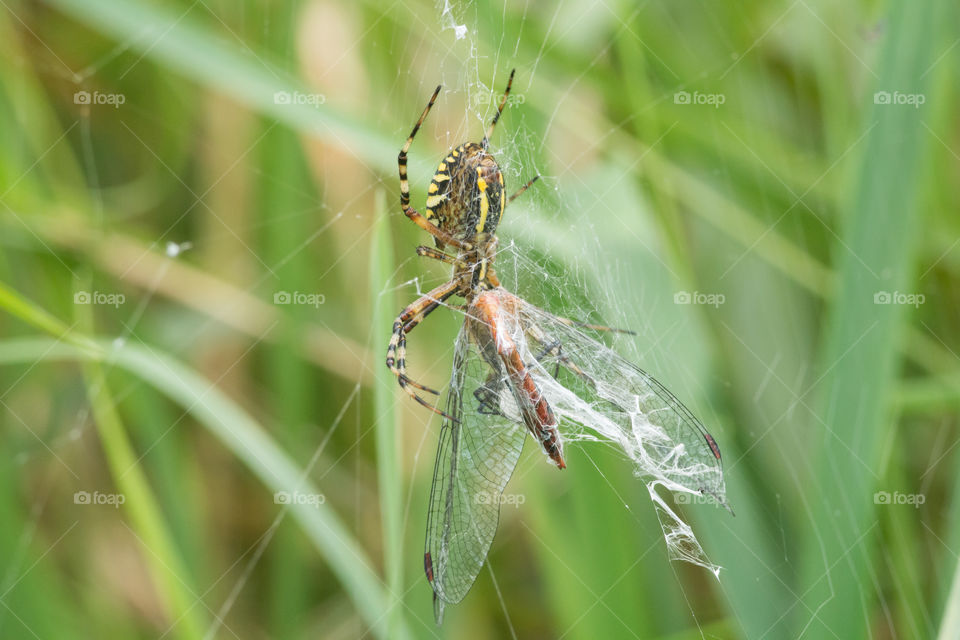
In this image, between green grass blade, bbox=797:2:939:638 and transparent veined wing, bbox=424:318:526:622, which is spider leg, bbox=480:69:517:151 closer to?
transparent veined wing, bbox=424:318:526:622

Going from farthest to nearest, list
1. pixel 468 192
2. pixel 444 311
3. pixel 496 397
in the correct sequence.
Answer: pixel 444 311, pixel 468 192, pixel 496 397

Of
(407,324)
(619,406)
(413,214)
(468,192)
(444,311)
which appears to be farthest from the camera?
(444,311)

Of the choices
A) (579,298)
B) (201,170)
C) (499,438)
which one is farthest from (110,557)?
(579,298)

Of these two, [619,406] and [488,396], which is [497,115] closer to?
[488,396]

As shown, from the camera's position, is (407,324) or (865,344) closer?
Result: (865,344)

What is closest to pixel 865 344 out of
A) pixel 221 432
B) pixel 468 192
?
pixel 468 192

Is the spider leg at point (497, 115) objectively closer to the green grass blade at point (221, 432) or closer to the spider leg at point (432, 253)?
the spider leg at point (432, 253)

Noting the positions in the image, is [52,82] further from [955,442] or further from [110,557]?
[955,442]
